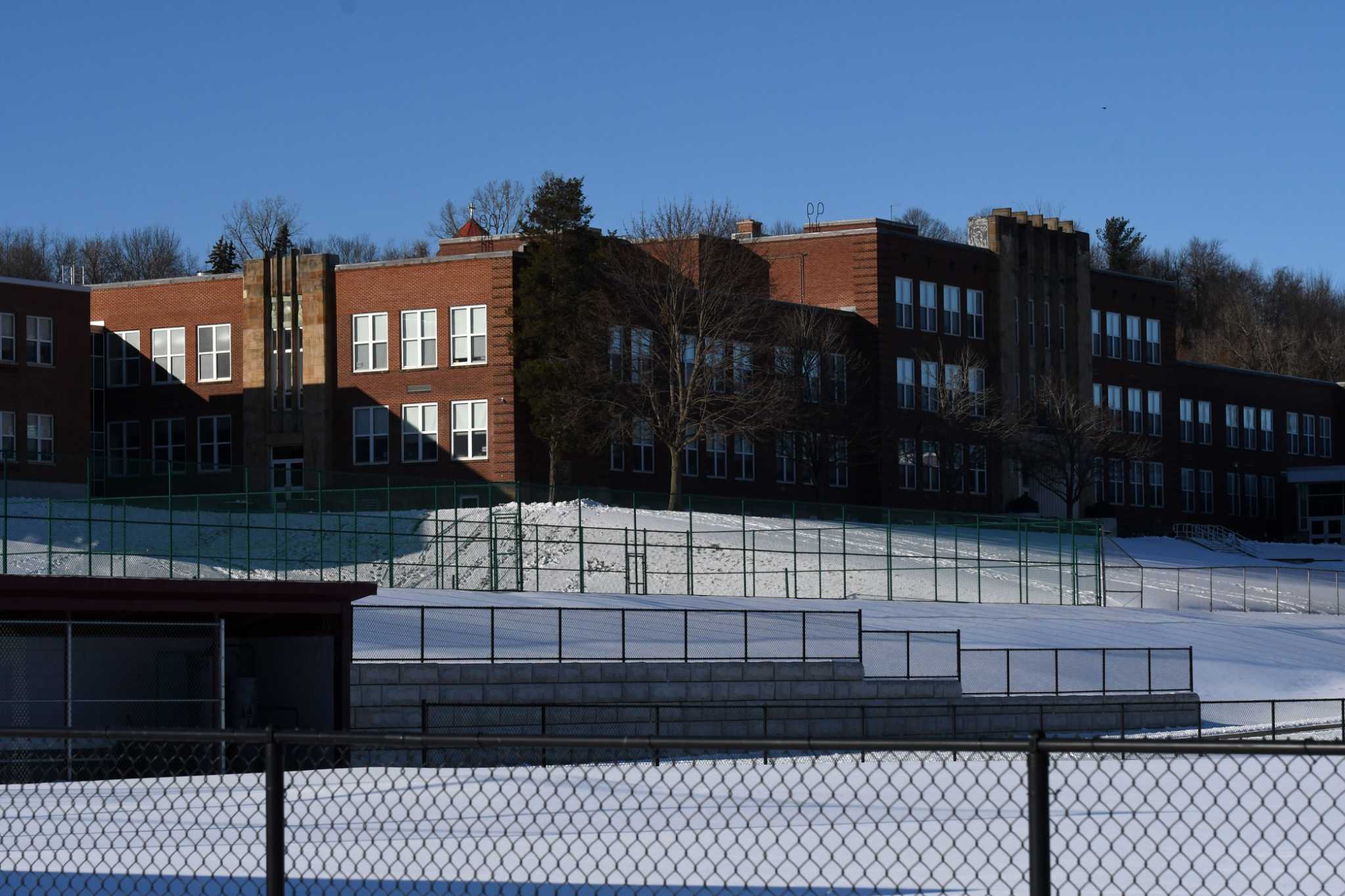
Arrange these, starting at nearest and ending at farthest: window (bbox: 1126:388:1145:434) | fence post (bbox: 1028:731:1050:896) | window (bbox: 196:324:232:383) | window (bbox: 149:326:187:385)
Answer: fence post (bbox: 1028:731:1050:896)
window (bbox: 196:324:232:383)
window (bbox: 149:326:187:385)
window (bbox: 1126:388:1145:434)

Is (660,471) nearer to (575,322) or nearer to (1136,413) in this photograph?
(575,322)

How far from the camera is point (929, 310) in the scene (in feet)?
273

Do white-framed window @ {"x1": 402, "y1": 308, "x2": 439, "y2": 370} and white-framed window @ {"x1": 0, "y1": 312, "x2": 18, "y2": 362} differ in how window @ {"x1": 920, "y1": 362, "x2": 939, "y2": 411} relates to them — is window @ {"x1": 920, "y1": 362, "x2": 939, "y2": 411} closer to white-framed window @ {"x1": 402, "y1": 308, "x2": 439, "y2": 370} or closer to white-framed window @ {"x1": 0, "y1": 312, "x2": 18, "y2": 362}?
white-framed window @ {"x1": 402, "y1": 308, "x2": 439, "y2": 370}

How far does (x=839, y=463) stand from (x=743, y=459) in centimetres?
412

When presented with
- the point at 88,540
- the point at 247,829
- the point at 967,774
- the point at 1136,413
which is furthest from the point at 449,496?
the point at 1136,413

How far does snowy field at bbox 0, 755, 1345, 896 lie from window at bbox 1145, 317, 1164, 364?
2942 inches

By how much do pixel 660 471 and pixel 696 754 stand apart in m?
42.5

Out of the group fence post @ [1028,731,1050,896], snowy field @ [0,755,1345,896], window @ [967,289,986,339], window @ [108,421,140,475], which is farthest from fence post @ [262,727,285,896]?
window @ [967,289,986,339]

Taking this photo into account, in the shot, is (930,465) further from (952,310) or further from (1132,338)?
(1132,338)

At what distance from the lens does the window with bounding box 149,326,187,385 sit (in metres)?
74.7

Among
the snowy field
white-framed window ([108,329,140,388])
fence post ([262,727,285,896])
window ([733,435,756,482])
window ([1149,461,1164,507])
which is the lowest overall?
the snowy field

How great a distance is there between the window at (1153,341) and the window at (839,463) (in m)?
22.2

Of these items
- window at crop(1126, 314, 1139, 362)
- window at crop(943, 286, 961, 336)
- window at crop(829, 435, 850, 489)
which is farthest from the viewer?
window at crop(1126, 314, 1139, 362)

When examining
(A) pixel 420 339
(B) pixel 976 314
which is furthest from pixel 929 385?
(A) pixel 420 339
